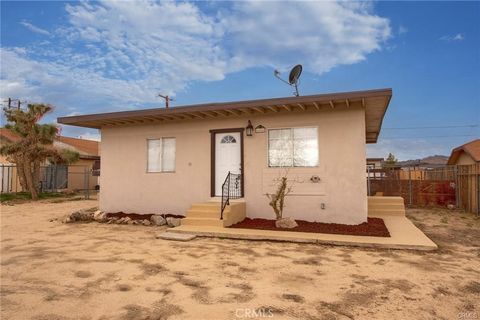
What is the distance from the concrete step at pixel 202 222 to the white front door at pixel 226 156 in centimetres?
148

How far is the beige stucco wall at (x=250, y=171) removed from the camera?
8.39 metres

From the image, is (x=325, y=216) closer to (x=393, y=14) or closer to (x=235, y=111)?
(x=235, y=111)

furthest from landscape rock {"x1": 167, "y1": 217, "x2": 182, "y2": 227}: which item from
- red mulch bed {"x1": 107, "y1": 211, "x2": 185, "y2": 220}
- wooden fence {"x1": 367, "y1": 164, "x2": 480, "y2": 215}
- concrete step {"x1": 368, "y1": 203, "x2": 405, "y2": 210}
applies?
wooden fence {"x1": 367, "y1": 164, "x2": 480, "y2": 215}

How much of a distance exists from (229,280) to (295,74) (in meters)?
6.72

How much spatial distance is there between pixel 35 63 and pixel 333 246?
15.5 m

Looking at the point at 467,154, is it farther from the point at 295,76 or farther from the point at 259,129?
the point at 259,129

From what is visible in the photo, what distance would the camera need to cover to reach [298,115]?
29.3 feet

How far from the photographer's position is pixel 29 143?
709 inches

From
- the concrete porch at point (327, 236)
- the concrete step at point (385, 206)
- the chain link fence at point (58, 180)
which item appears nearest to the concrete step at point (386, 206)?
the concrete step at point (385, 206)

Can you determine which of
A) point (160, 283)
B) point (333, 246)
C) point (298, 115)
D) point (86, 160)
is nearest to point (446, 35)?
point (298, 115)

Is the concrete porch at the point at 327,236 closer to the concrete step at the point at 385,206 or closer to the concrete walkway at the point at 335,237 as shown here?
the concrete walkway at the point at 335,237

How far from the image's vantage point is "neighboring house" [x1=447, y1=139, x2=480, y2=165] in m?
17.5

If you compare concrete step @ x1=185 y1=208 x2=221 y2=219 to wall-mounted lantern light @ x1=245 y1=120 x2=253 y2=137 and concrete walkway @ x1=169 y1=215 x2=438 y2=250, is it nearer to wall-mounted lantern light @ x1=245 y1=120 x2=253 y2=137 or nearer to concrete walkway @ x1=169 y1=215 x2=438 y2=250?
concrete walkway @ x1=169 y1=215 x2=438 y2=250

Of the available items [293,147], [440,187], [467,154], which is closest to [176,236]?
[293,147]
